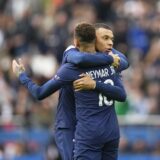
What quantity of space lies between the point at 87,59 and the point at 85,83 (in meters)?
0.26

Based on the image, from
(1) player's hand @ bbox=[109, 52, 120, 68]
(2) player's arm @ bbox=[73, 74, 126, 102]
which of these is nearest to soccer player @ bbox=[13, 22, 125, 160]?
(2) player's arm @ bbox=[73, 74, 126, 102]

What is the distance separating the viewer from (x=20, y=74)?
417 inches

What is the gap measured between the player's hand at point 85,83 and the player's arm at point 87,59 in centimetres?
14

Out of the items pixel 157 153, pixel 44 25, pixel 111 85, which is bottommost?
pixel 157 153

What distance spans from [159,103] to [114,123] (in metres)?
7.79

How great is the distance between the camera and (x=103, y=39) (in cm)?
1025

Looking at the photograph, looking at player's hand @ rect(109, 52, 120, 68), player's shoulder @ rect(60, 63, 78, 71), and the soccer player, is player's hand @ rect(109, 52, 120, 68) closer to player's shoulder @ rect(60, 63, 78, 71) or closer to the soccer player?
the soccer player

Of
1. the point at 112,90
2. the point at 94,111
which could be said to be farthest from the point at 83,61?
the point at 94,111

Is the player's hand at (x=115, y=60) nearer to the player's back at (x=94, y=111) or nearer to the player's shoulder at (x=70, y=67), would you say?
the player's back at (x=94, y=111)

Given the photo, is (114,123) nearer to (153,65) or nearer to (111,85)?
(111,85)

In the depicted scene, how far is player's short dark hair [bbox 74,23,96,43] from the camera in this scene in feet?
32.7

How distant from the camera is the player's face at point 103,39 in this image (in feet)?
33.6

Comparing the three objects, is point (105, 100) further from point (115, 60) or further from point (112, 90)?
point (115, 60)

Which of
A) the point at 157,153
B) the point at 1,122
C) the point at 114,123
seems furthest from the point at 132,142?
the point at 114,123
